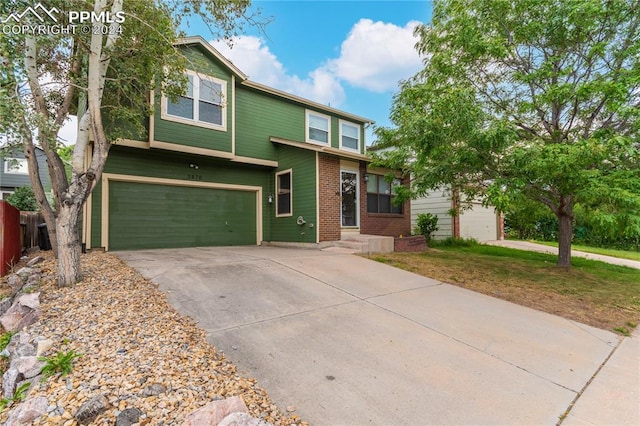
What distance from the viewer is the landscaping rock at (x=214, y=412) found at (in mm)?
1895

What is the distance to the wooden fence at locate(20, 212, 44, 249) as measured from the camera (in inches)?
338

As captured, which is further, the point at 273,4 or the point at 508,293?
the point at 273,4

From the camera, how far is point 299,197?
10.1 m

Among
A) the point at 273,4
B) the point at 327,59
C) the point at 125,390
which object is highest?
the point at 327,59

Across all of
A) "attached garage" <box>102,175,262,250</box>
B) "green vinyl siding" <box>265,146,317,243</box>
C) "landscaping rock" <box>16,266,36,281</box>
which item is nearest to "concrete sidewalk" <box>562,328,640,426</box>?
"green vinyl siding" <box>265,146,317,243</box>

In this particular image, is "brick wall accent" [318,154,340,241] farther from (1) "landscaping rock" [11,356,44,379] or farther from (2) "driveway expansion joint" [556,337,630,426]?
(1) "landscaping rock" [11,356,44,379]

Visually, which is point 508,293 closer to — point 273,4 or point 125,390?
point 125,390

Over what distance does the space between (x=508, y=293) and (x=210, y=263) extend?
608cm

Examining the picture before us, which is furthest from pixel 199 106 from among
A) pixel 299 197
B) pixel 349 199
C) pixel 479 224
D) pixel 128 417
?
pixel 479 224

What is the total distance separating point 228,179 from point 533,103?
9.09 meters

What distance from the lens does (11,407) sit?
2279 millimetres

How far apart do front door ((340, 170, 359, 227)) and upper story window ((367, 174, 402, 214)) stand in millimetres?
759

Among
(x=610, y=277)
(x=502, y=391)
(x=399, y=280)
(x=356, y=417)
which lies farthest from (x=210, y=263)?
(x=610, y=277)

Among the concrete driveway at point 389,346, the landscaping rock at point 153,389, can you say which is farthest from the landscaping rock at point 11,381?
the concrete driveway at point 389,346
